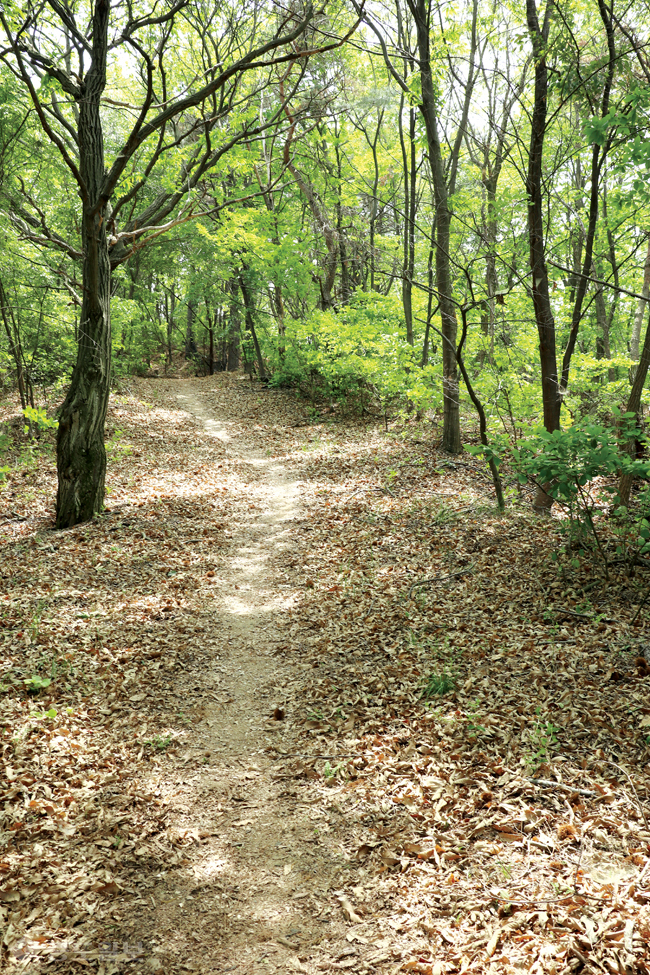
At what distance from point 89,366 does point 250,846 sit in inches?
265

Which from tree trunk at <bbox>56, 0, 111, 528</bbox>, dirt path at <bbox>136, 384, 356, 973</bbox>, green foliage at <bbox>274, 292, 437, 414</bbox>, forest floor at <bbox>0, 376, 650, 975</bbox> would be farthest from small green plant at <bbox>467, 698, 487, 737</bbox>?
green foliage at <bbox>274, 292, 437, 414</bbox>

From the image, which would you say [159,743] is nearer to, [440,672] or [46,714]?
[46,714]

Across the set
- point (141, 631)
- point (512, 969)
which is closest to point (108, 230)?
point (141, 631)

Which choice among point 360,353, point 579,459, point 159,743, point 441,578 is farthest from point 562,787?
point 360,353

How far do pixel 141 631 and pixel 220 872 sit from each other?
2928 mm

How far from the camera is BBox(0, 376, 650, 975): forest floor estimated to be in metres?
2.85

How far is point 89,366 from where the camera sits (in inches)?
319

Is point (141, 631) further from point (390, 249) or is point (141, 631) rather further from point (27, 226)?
point (390, 249)

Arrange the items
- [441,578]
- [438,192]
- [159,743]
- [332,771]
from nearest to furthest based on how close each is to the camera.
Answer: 1. [332,771]
2. [159,743]
3. [441,578]
4. [438,192]

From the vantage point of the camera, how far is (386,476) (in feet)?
35.6

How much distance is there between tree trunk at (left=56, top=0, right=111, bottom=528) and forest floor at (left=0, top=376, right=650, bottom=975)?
606 mm

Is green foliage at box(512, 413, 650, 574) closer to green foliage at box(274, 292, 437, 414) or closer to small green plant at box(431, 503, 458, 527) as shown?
small green plant at box(431, 503, 458, 527)

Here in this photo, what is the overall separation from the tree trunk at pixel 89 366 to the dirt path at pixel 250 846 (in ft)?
12.0

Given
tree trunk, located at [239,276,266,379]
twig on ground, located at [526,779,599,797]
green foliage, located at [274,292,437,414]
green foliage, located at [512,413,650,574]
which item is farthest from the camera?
tree trunk, located at [239,276,266,379]
